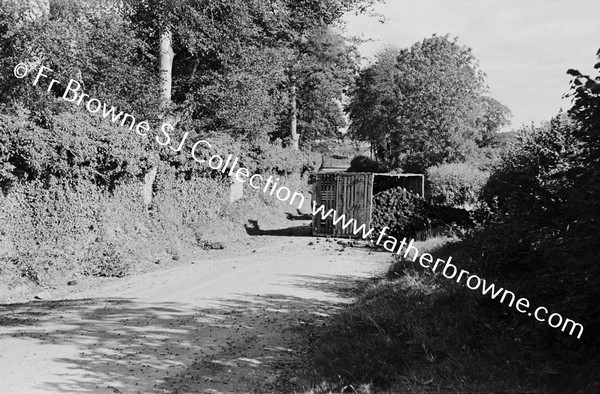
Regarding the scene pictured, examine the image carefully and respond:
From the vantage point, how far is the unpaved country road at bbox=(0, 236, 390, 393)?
20.9 feet

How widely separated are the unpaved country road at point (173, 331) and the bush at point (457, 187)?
1686cm

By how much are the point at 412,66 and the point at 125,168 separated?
33874 millimetres

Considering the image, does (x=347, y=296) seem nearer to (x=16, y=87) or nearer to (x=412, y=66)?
(x=16, y=87)

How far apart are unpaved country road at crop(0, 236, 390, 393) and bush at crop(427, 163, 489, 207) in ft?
55.3

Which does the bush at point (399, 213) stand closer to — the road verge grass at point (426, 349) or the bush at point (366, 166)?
the road verge grass at point (426, 349)

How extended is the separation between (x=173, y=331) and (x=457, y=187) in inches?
949

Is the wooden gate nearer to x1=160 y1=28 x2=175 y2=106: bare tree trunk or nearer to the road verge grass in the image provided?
x1=160 y1=28 x2=175 y2=106: bare tree trunk

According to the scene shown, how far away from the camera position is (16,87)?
14367 millimetres

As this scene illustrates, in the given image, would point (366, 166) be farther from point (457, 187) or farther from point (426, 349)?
point (426, 349)

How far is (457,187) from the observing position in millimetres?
30000

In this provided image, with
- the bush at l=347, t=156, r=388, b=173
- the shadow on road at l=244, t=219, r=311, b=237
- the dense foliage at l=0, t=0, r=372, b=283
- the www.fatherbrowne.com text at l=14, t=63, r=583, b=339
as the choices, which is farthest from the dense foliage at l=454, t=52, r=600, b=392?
the bush at l=347, t=156, r=388, b=173

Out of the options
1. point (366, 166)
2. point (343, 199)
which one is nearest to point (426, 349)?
point (343, 199)

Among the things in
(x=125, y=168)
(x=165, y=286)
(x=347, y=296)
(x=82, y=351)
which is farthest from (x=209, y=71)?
(x=82, y=351)

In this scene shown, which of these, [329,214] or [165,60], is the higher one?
[165,60]
